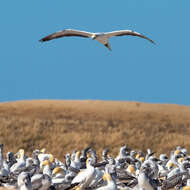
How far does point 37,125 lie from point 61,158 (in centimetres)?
281

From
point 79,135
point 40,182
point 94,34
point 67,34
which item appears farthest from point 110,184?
point 79,135

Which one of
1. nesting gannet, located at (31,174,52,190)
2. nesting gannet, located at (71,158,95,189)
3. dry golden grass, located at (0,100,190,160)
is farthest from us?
dry golden grass, located at (0,100,190,160)

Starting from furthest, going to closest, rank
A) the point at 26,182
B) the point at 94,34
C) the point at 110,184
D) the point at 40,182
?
the point at 94,34
the point at 40,182
the point at 110,184
the point at 26,182

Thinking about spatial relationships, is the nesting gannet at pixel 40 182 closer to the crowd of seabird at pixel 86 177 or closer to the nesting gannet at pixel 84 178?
the crowd of seabird at pixel 86 177

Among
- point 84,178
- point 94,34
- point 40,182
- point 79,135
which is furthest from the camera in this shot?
point 79,135

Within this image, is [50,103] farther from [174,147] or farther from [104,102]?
[174,147]

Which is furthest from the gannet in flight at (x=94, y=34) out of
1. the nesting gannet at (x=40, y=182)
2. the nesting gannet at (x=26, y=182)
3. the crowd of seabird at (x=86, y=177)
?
the nesting gannet at (x=26, y=182)

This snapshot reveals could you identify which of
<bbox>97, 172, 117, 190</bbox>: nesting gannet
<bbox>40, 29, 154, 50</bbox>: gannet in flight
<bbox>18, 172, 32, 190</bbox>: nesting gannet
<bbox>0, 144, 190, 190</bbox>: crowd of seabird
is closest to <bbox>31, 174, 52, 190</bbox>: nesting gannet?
<bbox>0, 144, 190, 190</bbox>: crowd of seabird

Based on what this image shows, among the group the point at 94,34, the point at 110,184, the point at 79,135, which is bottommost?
the point at 110,184

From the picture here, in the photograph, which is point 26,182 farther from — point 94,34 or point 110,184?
point 94,34

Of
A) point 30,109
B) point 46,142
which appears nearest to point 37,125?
point 46,142

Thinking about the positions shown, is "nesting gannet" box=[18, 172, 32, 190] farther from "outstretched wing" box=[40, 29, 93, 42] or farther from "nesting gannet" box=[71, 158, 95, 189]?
"outstretched wing" box=[40, 29, 93, 42]

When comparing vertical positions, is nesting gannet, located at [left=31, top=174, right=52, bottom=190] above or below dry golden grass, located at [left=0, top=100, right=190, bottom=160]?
below

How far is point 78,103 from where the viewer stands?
1797 inches
